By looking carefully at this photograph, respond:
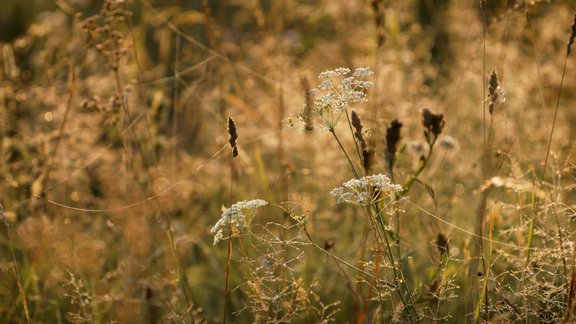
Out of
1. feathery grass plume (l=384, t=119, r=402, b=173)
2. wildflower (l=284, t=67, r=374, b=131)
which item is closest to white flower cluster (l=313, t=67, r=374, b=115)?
wildflower (l=284, t=67, r=374, b=131)

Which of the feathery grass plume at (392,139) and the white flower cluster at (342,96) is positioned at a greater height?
the white flower cluster at (342,96)

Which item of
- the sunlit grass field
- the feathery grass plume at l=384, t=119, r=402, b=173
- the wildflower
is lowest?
the sunlit grass field

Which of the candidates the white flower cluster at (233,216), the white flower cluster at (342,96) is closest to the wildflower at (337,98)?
the white flower cluster at (342,96)

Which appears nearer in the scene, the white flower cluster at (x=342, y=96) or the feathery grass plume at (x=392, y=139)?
the white flower cluster at (x=342, y=96)

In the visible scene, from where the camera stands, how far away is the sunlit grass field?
169cm

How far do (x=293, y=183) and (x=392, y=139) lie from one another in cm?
165

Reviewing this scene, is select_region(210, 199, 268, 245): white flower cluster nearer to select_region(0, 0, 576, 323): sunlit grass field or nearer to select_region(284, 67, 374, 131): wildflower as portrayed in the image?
select_region(0, 0, 576, 323): sunlit grass field

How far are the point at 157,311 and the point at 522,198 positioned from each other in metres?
1.31

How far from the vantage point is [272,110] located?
3299 mm

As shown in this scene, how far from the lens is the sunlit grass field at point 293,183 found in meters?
1.69

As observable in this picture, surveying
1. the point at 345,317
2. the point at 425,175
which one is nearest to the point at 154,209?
the point at 345,317

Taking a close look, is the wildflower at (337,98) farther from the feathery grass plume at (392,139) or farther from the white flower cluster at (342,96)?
the feathery grass plume at (392,139)

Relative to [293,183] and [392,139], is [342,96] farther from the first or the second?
[293,183]

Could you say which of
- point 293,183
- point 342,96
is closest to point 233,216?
point 342,96
